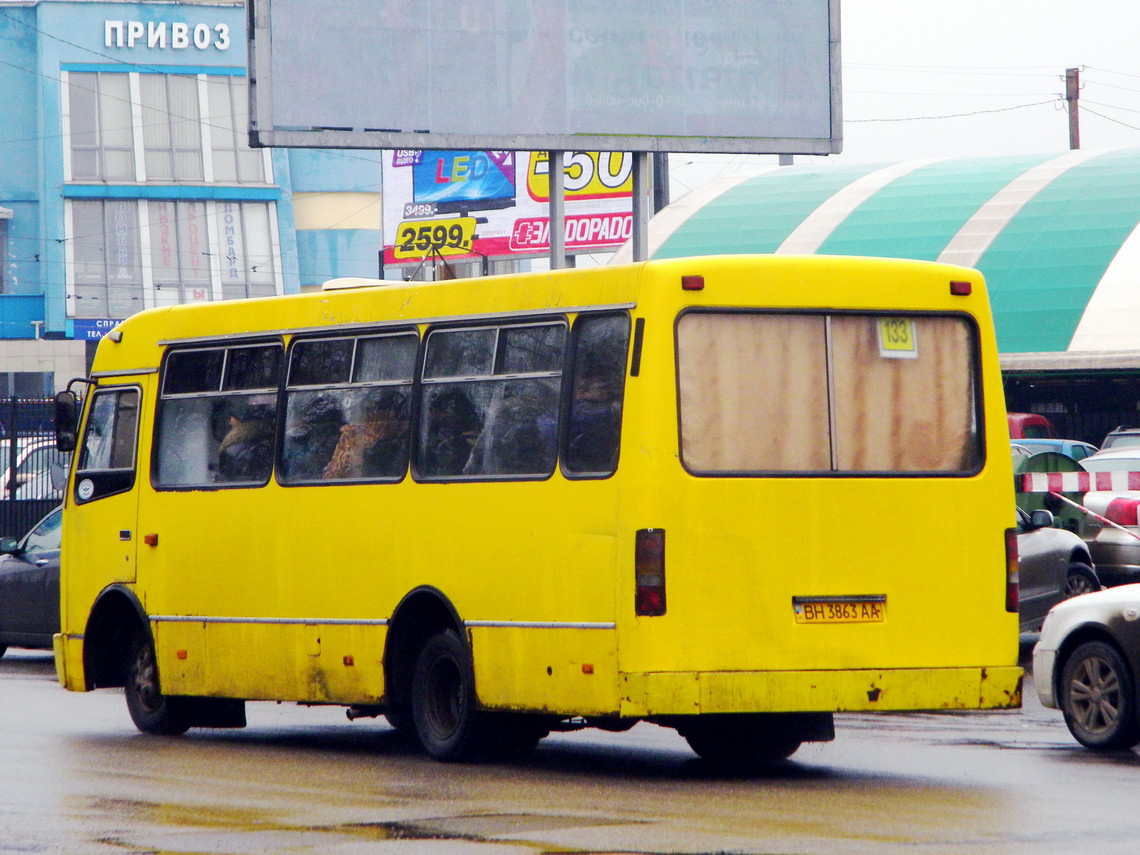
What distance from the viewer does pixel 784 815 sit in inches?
354

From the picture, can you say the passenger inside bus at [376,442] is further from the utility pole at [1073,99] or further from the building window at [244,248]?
the building window at [244,248]

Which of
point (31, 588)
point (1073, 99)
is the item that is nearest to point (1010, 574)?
point (31, 588)

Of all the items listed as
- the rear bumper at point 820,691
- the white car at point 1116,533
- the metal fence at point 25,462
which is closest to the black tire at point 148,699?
the rear bumper at point 820,691

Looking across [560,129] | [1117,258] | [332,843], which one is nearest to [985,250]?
[1117,258]

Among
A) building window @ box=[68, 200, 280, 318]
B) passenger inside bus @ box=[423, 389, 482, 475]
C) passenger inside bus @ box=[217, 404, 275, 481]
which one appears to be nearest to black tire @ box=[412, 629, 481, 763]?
passenger inside bus @ box=[423, 389, 482, 475]

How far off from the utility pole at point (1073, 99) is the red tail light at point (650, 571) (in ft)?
195

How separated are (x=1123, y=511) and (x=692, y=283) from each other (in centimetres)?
1207

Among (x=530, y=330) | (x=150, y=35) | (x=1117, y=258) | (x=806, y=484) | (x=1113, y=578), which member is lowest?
(x=1113, y=578)

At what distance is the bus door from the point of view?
13.6 meters

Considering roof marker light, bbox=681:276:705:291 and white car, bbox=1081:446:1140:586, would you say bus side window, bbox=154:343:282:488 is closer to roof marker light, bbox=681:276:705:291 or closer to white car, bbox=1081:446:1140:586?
roof marker light, bbox=681:276:705:291

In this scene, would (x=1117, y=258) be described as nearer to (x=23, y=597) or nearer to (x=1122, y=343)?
(x=1122, y=343)

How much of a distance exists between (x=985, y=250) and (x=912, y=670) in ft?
125

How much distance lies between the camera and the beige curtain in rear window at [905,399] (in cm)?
1057

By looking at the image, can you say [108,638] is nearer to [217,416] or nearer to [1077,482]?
[217,416]
